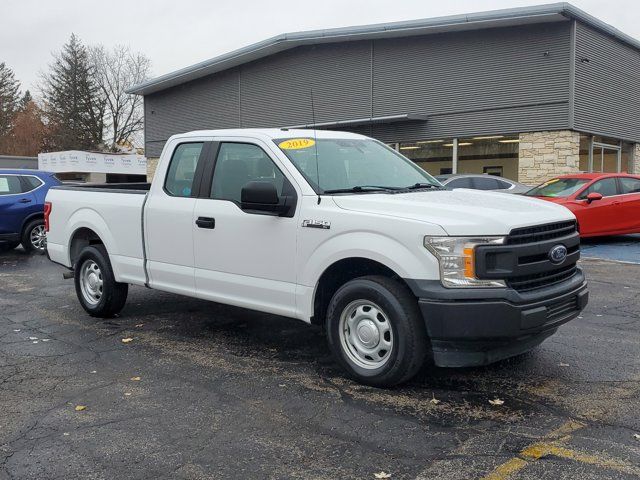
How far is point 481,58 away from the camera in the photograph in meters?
20.4

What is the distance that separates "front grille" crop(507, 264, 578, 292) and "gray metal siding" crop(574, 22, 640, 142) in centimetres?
1586

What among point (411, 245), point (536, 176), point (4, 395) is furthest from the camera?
point (536, 176)

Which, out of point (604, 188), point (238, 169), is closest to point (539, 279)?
point (238, 169)

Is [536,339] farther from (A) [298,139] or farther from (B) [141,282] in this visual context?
(B) [141,282]

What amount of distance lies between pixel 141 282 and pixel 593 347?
4356 millimetres

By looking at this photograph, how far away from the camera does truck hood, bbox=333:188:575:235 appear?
4.16 m

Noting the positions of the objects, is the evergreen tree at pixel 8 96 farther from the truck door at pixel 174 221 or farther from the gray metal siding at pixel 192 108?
the truck door at pixel 174 221

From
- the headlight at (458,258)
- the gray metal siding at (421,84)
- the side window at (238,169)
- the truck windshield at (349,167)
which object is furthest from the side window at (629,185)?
the headlight at (458,258)

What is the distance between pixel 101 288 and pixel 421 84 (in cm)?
1719

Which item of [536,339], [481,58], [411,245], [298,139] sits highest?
[481,58]

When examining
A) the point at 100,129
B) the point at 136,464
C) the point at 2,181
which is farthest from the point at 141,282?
the point at 100,129

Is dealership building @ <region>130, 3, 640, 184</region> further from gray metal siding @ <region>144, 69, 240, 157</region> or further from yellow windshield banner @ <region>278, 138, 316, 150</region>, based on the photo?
yellow windshield banner @ <region>278, 138, 316, 150</region>

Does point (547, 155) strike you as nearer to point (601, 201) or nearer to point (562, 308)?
point (601, 201)

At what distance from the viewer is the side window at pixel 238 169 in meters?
Answer: 5.35
